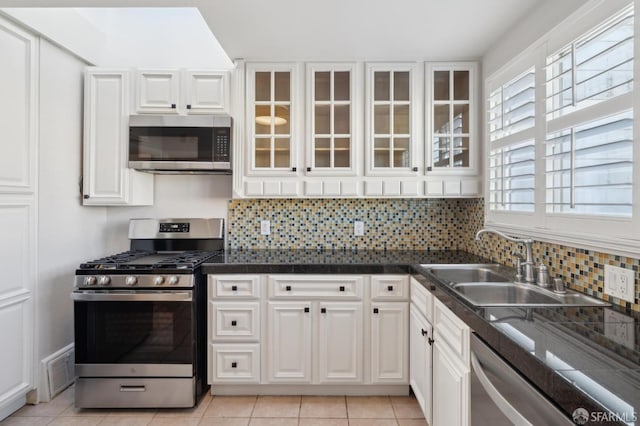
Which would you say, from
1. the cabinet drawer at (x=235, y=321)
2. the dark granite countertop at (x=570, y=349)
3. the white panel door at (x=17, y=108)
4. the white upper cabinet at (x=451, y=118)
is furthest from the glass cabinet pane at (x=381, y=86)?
the white panel door at (x=17, y=108)

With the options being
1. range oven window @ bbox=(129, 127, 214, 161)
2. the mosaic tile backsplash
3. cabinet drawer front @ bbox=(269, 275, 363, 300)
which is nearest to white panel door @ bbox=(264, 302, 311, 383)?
cabinet drawer front @ bbox=(269, 275, 363, 300)

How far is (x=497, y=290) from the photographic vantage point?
1815mm

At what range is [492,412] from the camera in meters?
1.16

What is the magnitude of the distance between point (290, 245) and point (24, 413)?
6.56ft

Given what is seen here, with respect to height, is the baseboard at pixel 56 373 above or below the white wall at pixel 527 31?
below

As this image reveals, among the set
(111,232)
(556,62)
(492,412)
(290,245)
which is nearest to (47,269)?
(111,232)

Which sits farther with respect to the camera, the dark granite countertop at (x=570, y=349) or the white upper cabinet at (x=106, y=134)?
the white upper cabinet at (x=106, y=134)

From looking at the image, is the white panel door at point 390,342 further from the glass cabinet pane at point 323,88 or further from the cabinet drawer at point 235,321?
the glass cabinet pane at point 323,88

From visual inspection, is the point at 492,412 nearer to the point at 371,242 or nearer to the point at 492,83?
the point at 371,242

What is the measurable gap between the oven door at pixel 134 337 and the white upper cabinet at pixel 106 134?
80cm

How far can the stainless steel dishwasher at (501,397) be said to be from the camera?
0.88m

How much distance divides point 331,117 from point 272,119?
1.44 feet

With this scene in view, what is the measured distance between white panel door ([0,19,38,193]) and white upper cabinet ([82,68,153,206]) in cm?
35

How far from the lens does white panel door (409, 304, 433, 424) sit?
73.9 inches
